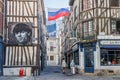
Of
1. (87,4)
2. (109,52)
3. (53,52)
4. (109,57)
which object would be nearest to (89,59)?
(109,57)

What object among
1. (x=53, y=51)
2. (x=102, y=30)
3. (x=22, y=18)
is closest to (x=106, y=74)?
(x=102, y=30)

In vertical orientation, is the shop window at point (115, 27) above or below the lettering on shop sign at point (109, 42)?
above

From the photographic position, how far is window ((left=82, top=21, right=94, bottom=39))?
24094mm

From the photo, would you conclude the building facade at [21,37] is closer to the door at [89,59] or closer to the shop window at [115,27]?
the door at [89,59]

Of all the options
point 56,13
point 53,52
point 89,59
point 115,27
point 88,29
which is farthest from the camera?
point 53,52

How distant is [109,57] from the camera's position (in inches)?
920

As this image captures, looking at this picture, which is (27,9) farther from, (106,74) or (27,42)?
(106,74)

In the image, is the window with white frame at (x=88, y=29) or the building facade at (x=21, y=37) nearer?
the building facade at (x=21, y=37)

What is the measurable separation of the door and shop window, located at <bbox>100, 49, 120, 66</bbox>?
956mm

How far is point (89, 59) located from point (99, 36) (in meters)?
2.28

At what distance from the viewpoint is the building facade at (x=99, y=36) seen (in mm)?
23141

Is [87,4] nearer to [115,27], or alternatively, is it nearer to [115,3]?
[115,3]

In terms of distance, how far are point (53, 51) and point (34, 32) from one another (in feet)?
134

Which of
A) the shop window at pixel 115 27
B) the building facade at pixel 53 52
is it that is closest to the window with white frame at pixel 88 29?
the shop window at pixel 115 27
